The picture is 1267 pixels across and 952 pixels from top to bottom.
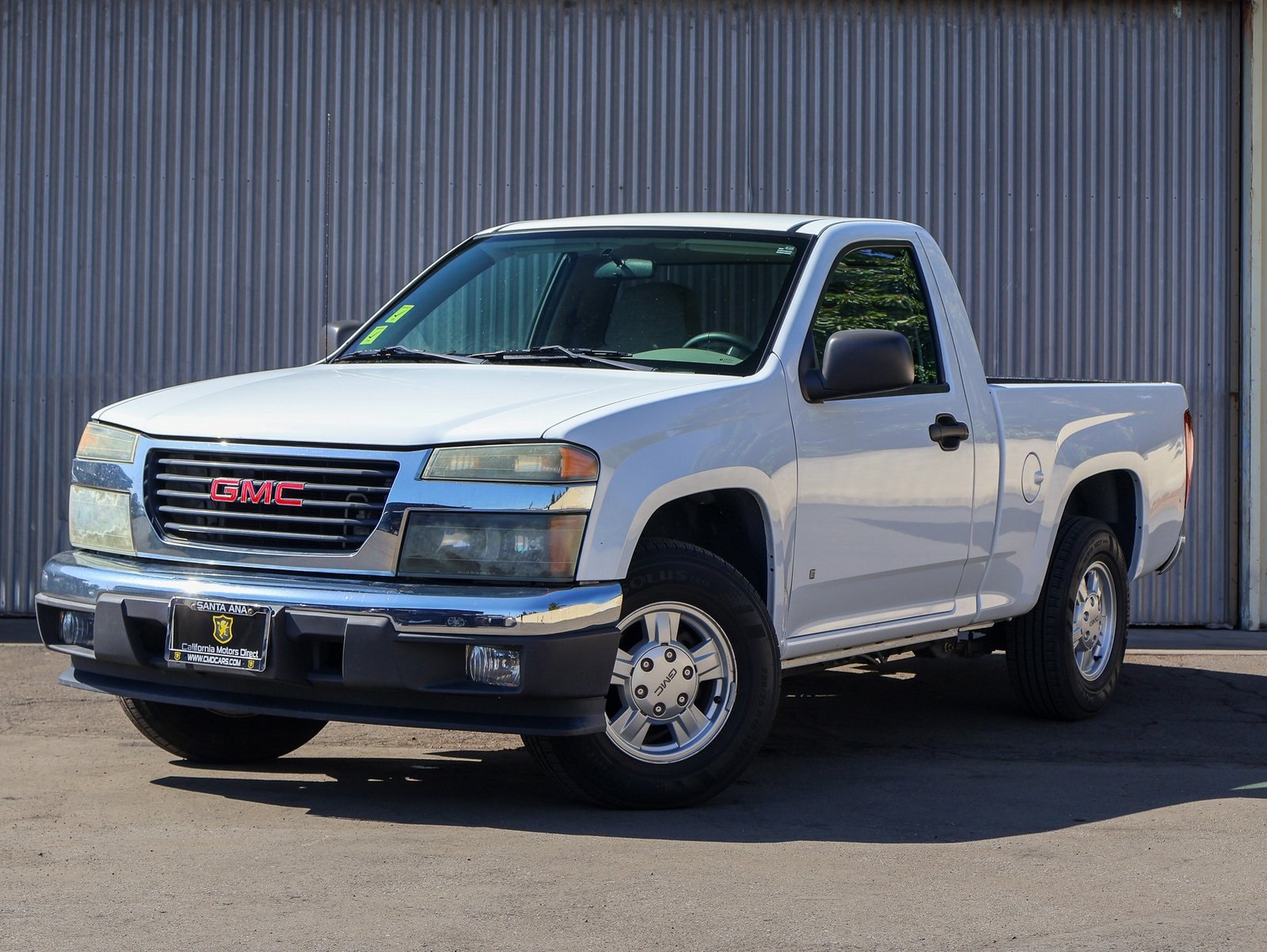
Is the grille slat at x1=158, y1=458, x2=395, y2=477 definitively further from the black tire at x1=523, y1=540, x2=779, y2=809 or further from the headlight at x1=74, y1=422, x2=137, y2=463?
the black tire at x1=523, y1=540, x2=779, y2=809

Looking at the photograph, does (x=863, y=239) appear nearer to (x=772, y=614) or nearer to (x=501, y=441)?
(x=772, y=614)

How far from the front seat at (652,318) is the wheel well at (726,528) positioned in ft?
1.97

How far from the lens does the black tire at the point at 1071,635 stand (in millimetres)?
7422

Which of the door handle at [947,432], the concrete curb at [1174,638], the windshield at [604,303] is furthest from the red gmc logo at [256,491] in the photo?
the concrete curb at [1174,638]

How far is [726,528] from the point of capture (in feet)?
19.5

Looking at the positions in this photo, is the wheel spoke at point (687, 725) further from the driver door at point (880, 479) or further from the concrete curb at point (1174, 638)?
the concrete curb at point (1174, 638)

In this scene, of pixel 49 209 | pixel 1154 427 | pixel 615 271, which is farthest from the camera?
pixel 49 209

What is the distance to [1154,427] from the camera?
799 centimetres

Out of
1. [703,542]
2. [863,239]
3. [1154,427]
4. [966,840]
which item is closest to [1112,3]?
[1154,427]

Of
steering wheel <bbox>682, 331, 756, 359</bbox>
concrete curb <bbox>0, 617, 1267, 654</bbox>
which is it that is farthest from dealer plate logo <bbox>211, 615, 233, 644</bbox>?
concrete curb <bbox>0, 617, 1267, 654</bbox>

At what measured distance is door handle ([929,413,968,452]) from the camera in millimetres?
6520

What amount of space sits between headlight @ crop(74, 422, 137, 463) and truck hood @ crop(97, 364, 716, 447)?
4 cm

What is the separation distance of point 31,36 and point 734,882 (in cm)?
767

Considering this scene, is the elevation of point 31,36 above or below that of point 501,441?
above
